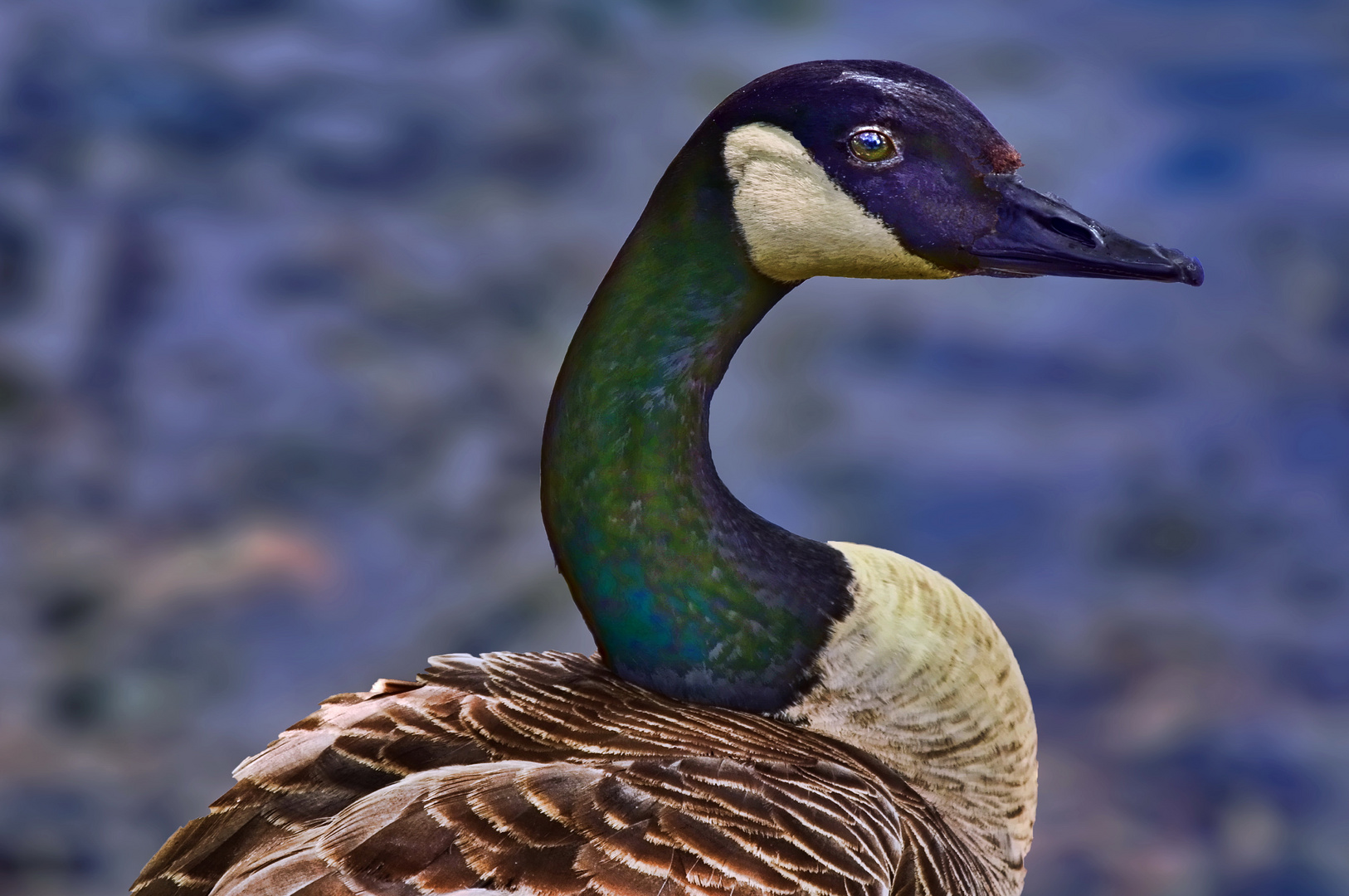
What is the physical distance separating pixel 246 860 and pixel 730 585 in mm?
637

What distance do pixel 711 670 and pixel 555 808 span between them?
305mm

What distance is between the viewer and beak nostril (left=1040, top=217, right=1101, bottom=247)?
155 cm

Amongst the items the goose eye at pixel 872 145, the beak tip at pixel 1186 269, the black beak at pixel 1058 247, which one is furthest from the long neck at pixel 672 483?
the beak tip at pixel 1186 269

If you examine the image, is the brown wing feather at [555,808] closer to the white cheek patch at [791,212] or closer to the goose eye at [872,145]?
the white cheek patch at [791,212]

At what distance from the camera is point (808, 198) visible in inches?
61.2

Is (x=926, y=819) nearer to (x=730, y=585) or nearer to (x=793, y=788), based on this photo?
(x=793, y=788)

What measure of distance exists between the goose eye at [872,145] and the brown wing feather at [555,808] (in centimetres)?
68

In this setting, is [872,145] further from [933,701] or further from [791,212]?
[933,701]

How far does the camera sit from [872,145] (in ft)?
5.06

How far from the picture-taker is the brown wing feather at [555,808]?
1.41 meters

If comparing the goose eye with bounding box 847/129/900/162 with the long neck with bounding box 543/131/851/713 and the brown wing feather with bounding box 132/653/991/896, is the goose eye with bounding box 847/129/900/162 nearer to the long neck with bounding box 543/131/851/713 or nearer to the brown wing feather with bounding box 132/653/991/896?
the long neck with bounding box 543/131/851/713

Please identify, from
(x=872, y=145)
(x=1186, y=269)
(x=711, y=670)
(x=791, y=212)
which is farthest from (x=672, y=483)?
(x=1186, y=269)

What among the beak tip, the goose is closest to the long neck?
the goose

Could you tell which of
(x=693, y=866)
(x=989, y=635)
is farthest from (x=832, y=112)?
(x=693, y=866)
